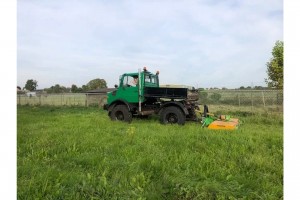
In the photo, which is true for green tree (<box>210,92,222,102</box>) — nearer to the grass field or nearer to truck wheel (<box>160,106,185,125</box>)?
truck wheel (<box>160,106,185,125</box>)

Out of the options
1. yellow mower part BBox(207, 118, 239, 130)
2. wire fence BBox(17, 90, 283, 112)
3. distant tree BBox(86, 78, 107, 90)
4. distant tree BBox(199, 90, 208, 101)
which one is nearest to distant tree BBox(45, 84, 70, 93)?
distant tree BBox(86, 78, 107, 90)

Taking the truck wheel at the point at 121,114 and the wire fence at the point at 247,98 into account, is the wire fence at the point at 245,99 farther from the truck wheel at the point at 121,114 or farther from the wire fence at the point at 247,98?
the truck wheel at the point at 121,114

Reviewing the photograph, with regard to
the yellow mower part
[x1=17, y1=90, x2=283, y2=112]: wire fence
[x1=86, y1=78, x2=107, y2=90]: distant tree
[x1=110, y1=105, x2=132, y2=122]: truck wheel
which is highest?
[x1=86, y1=78, x2=107, y2=90]: distant tree

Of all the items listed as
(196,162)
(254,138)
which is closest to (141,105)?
(254,138)

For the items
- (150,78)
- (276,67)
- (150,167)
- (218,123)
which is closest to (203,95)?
(276,67)

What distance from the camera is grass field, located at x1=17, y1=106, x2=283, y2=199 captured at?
3900mm

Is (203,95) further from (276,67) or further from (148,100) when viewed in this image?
(148,100)

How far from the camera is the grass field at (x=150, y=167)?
12.8ft

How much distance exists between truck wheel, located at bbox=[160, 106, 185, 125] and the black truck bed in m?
0.48

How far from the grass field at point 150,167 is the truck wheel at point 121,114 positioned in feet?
14.6

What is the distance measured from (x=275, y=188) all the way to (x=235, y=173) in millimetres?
762

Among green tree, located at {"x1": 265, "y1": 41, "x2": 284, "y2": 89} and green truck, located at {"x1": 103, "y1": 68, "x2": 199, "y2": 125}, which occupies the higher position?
green tree, located at {"x1": 265, "y1": 41, "x2": 284, "y2": 89}
